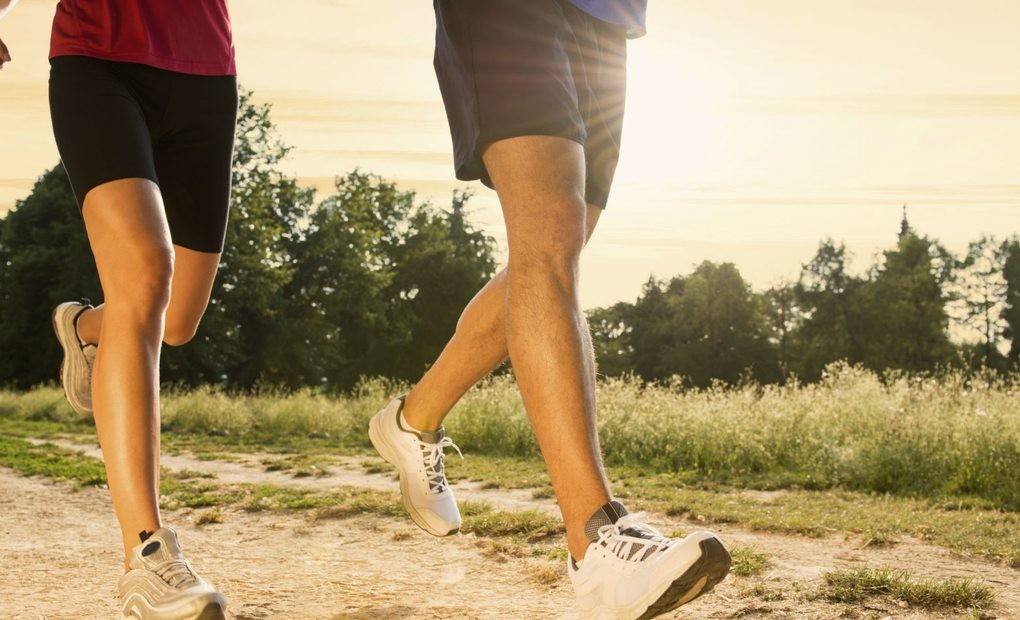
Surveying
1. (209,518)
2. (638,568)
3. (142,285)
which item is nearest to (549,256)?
(638,568)

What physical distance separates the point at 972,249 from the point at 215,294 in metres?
43.7

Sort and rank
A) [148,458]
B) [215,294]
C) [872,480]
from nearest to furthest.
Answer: [148,458]
[872,480]
[215,294]

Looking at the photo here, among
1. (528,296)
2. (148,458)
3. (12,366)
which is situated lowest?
(12,366)

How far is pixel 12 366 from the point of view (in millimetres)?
41688

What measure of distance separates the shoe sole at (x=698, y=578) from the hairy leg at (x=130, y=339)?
1375mm

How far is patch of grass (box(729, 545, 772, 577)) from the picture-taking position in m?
3.81

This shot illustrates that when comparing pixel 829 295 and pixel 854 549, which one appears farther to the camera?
pixel 829 295

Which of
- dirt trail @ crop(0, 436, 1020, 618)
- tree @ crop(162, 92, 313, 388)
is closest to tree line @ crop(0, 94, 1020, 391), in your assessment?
tree @ crop(162, 92, 313, 388)

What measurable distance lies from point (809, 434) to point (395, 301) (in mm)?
40377

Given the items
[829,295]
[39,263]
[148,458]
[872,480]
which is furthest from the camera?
[829,295]

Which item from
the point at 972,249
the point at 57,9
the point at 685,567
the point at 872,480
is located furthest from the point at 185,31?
the point at 972,249

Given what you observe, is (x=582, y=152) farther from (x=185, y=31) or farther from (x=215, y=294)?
(x=215, y=294)

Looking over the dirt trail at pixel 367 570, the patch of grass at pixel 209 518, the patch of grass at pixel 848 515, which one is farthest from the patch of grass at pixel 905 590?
the patch of grass at pixel 209 518

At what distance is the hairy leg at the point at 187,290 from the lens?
3.71 meters
